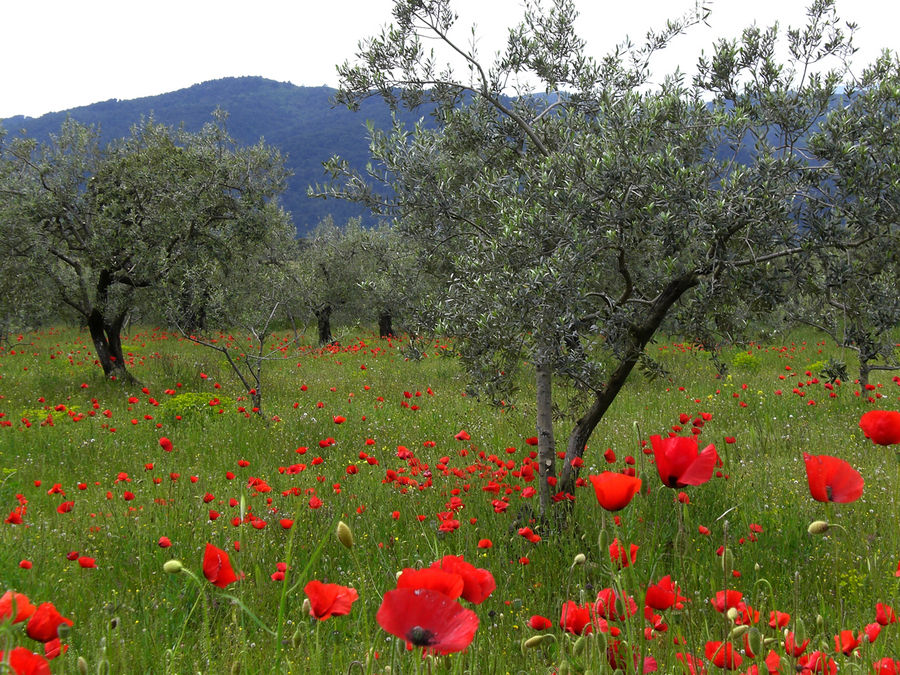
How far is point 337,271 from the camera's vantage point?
2867 centimetres

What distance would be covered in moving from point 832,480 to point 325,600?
156 centimetres

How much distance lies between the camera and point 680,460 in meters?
1.76

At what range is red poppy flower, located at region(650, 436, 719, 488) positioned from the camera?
1.70 meters

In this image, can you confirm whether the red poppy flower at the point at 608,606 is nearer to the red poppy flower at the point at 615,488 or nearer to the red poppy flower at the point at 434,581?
the red poppy flower at the point at 615,488

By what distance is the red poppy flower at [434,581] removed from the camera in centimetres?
129

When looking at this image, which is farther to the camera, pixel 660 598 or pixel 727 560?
pixel 660 598

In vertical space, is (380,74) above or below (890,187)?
above

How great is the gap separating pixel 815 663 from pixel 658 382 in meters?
11.2

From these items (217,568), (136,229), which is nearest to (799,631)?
(217,568)

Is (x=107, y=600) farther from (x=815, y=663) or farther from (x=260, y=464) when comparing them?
(x=815, y=663)

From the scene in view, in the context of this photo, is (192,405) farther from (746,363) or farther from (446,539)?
(746,363)

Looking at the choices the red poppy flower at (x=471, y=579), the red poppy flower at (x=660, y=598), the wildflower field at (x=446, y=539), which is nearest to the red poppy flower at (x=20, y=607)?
the wildflower field at (x=446, y=539)

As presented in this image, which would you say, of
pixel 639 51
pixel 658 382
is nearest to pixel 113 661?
pixel 639 51

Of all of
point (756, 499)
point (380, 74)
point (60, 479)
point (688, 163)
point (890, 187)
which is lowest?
point (60, 479)
